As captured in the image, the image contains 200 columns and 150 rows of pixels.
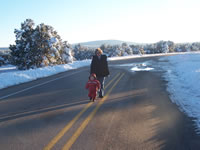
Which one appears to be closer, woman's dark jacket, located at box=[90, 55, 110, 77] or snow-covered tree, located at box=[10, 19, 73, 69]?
woman's dark jacket, located at box=[90, 55, 110, 77]

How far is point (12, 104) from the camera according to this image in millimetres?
7352

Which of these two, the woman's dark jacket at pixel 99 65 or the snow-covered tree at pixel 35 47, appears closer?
the woman's dark jacket at pixel 99 65

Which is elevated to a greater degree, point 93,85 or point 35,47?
point 35,47

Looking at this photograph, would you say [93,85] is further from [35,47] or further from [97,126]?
[35,47]

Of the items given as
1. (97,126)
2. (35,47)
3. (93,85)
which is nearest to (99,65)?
(93,85)

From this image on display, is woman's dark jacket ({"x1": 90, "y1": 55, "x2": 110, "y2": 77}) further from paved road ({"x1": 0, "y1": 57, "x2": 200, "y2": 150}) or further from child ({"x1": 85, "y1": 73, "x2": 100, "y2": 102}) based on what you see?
paved road ({"x1": 0, "y1": 57, "x2": 200, "y2": 150})

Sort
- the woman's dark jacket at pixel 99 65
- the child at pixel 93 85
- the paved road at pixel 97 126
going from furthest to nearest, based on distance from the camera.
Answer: the woman's dark jacket at pixel 99 65
the child at pixel 93 85
the paved road at pixel 97 126

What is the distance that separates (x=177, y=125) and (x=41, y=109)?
170 inches

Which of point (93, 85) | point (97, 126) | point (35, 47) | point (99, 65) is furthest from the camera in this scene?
point (35, 47)

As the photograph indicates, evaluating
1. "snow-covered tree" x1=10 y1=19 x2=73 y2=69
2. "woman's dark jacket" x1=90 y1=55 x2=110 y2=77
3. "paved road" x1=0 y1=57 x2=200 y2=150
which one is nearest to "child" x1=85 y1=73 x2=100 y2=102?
"paved road" x1=0 y1=57 x2=200 y2=150

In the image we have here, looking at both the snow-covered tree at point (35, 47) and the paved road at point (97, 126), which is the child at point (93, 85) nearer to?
the paved road at point (97, 126)

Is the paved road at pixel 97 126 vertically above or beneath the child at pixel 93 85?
beneath

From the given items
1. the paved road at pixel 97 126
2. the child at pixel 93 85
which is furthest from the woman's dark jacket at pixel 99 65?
the paved road at pixel 97 126

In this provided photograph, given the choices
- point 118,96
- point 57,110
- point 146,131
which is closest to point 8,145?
point 57,110
